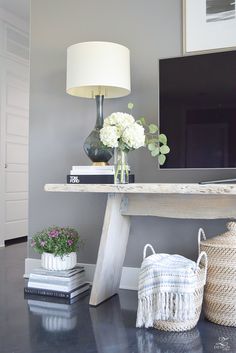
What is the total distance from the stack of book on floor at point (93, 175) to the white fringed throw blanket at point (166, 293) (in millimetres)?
509

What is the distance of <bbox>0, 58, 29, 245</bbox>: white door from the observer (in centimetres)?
413

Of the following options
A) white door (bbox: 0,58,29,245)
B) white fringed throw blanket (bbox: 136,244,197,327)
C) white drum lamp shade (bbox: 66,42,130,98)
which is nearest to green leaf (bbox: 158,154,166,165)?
white drum lamp shade (bbox: 66,42,130,98)

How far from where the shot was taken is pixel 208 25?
2.21 metres

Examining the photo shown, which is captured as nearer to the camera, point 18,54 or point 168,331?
point 168,331

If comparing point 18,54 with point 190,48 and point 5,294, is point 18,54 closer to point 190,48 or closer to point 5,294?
point 190,48

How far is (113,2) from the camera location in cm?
247

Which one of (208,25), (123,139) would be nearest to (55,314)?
(123,139)

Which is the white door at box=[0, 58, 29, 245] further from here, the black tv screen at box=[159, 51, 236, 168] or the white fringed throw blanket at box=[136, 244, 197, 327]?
the white fringed throw blanket at box=[136, 244, 197, 327]

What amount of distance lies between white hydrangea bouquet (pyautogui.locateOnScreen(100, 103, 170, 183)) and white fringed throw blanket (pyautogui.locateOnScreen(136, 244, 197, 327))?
53 cm

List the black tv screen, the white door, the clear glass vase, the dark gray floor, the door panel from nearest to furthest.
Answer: the dark gray floor, the black tv screen, the clear glass vase, the white door, the door panel

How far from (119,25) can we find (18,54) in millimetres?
2260

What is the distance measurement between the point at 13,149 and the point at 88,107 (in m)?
2.04

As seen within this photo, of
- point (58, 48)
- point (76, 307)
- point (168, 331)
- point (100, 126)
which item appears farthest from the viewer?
point (58, 48)

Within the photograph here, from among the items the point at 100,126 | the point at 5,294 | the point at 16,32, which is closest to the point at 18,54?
the point at 16,32
